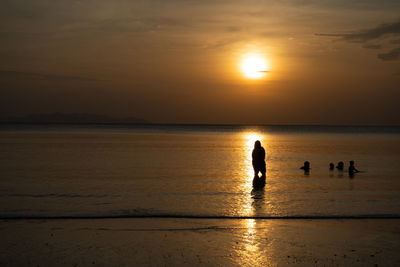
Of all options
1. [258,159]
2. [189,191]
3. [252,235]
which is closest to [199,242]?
[252,235]

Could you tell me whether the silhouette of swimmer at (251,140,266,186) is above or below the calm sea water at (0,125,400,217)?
above

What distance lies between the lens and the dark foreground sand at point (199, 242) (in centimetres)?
736

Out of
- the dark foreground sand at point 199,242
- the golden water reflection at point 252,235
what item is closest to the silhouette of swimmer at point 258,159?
the golden water reflection at point 252,235

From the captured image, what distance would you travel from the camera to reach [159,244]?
27.1 feet

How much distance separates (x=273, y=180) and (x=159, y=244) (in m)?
10.8

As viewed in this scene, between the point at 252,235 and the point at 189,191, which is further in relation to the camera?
the point at 189,191

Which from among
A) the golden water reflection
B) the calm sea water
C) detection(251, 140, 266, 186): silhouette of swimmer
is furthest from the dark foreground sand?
detection(251, 140, 266, 186): silhouette of swimmer

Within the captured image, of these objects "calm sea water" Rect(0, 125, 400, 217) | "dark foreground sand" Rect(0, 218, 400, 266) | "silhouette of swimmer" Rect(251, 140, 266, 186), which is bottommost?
"dark foreground sand" Rect(0, 218, 400, 266)

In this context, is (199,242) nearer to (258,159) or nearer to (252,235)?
(252,235)

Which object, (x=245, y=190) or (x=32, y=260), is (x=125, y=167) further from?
(x=32, y=260)

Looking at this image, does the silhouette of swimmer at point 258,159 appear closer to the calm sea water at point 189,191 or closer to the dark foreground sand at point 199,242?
the calm sea water at point 189,191

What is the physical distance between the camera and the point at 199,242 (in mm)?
8391

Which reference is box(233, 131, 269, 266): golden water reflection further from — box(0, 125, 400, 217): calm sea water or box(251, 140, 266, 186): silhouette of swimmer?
box(251, 140, 266, 186): silhouette of swimmer

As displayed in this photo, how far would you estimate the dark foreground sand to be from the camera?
7.36 meters
